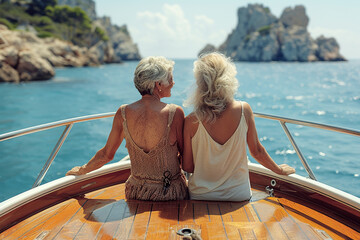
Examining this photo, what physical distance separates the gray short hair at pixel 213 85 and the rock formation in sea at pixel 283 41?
80698 mm

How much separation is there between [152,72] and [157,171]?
2.17 feet

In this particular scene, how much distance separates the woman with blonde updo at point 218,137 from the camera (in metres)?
1.92

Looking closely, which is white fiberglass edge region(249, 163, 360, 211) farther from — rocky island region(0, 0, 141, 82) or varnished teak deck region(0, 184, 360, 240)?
rocky island region(0, 0, 141, 82)

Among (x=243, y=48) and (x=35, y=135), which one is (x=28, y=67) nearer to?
(x=35, y=135)

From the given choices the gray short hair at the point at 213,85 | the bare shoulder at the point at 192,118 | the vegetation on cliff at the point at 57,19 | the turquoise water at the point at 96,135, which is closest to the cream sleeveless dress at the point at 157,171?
the bare shoulder at the point at 192,118

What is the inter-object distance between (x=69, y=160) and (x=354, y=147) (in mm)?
8161

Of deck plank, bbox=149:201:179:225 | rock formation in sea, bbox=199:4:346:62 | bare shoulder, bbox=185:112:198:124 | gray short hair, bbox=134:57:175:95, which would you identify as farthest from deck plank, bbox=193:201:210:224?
rock formation in sea, bbox=199:4:346:62

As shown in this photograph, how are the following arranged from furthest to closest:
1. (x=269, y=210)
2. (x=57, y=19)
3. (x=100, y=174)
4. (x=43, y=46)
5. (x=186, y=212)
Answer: (x=57, y=19)
(x=43, y=46)
(x=100, y=174)
(x=269, y=210)
(x=186, y=212)

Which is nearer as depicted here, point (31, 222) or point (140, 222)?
point (140, 222)

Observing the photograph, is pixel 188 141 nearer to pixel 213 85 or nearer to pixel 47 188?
pixel 213 85

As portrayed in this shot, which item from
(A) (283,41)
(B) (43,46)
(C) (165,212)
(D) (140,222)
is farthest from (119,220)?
(A) (283,41)

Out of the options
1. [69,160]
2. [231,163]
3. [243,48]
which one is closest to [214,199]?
[231,163]

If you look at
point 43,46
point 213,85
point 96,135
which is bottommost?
point 96,135

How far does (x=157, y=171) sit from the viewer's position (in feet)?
7.02
